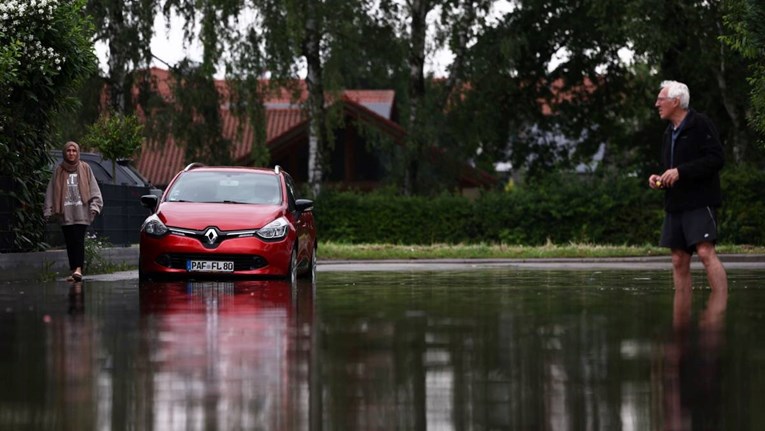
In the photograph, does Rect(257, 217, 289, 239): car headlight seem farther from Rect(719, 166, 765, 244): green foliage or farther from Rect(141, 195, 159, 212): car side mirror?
Rect(719, 166, 765, 244): green foliage

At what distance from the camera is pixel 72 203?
1917 centimetres

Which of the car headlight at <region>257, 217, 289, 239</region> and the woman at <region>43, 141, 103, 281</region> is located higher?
the woman at <region>43, 141, 103, 281</region>

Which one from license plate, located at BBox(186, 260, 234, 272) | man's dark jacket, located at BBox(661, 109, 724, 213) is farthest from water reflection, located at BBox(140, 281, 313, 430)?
man's dark jacket, located at BBox(661, 109, 724, 213)

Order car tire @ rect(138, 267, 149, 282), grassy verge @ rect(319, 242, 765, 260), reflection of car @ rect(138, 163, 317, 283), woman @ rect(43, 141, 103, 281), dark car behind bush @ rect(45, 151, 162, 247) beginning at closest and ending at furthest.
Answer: reflection of car @ rect(138, 163, 317, 283) < car tire @ rect(138, 267, 149, 282) < woman @ rect(43, 141, 103, 281) < dark car behind bush @ rect(45, 151, 162, 247) < grassy verge @ rect(319, 242, 765, 260)

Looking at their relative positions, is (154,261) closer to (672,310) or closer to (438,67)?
(672,310)

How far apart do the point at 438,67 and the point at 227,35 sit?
849 cm

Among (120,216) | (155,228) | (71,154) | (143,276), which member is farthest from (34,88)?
(120,216)

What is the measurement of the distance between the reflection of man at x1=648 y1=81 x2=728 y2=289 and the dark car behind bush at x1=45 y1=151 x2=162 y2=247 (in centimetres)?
1064

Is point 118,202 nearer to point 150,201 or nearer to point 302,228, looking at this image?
point 150,201

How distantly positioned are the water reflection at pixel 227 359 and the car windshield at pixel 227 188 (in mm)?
3863

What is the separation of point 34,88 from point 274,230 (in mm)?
4410

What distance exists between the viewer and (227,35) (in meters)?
41.7

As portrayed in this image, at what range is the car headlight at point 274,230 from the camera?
18062 mm

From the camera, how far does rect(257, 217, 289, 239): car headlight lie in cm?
1806
